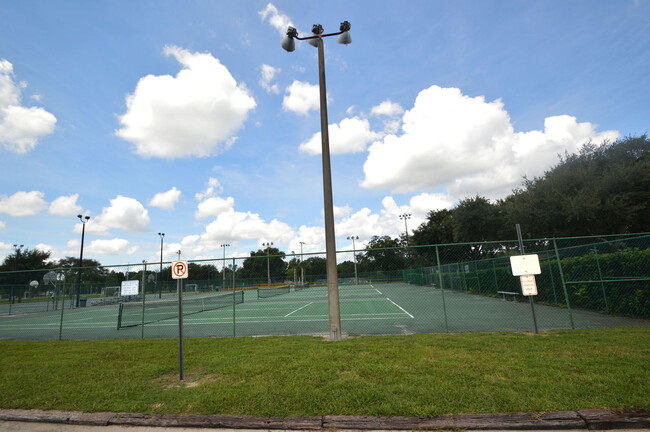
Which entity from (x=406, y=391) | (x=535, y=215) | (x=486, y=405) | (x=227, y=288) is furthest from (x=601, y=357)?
(x=535, y=215)

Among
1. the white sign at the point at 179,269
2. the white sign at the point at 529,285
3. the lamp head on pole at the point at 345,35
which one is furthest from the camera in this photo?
the lamp head on pole at the point at 345,35

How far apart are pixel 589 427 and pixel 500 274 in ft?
63.9

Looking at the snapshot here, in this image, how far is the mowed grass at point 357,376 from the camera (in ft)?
13.9

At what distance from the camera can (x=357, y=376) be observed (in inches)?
206

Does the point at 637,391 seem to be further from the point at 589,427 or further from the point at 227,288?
the point at 227,288

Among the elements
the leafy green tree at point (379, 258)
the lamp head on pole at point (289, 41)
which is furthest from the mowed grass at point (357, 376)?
the lamp head on pole at point (289, 41)

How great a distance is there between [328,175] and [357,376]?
5.52 meters

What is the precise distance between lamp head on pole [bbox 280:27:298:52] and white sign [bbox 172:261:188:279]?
6.71 m

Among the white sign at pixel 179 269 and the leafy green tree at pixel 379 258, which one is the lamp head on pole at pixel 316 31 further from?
the white sign at pixel 179 269

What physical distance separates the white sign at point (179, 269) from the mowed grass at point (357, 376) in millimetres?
1812

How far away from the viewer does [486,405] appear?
4.06 metres

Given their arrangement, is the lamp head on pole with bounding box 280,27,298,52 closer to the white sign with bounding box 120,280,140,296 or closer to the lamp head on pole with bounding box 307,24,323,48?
the lamp head on pole with bounding box 307,24,323,48

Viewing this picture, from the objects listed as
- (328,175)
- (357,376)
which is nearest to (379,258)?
(328,175)

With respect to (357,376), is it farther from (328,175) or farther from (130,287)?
(130,287)
